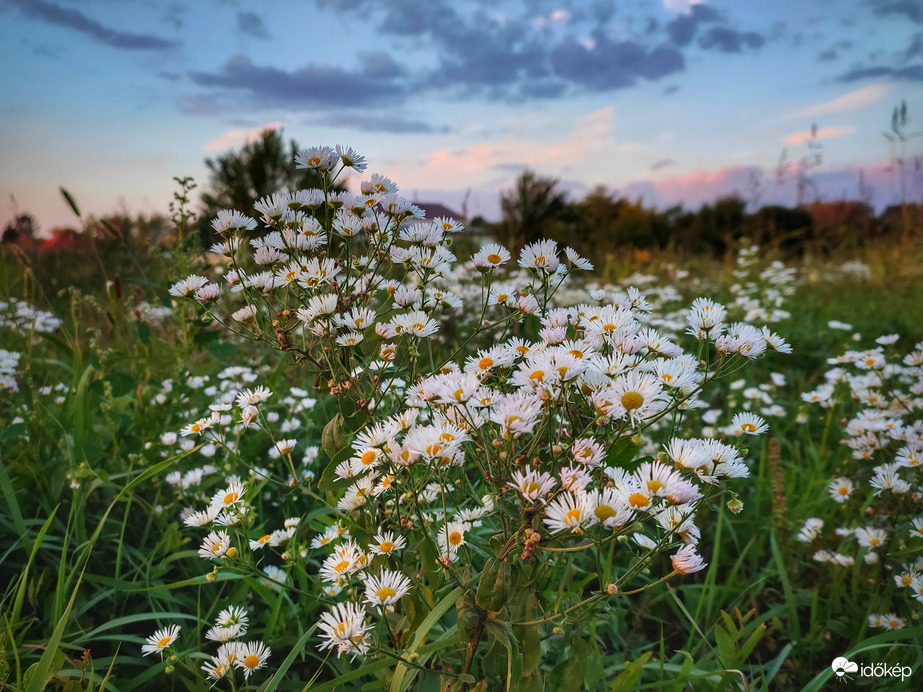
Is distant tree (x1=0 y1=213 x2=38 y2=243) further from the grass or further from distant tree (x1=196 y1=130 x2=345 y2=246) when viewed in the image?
distant tree (x1=196 y1=130 x2=345 y2=246)

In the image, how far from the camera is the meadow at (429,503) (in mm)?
987

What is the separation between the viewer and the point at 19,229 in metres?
3.79

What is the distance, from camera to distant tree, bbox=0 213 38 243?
360 cm

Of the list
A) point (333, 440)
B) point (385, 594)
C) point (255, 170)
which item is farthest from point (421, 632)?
point (255, 170)

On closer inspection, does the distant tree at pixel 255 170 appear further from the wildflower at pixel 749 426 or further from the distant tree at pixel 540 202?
the wildflower at pixel 749 426

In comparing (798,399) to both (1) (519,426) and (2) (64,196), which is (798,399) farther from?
(2) (64,196)

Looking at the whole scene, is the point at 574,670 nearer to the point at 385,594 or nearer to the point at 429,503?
the point at 385,594

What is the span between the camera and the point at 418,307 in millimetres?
1441

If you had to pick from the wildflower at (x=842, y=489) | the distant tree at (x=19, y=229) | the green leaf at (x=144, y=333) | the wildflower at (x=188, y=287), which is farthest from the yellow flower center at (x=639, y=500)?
the distant tree at (x=19, y=229)

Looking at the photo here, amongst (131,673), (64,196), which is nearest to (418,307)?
(131,673)

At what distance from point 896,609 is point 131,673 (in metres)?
2.24

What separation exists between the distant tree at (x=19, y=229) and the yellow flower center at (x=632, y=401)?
3.73 meters

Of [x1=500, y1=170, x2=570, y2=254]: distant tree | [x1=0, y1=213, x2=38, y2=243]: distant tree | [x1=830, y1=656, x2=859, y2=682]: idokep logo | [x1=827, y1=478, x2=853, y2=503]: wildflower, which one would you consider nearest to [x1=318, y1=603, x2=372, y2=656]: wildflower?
[x1=830, y1=656, x2=859, y2=682]: idokep logo

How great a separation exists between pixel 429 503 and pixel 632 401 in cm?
68
